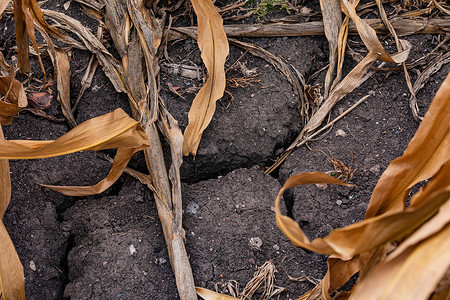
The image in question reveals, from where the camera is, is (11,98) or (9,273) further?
(11,98)

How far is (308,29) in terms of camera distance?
1.78 meters

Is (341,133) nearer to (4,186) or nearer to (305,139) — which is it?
(305,139)

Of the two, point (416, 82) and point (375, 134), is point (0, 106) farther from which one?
point (416, 82)

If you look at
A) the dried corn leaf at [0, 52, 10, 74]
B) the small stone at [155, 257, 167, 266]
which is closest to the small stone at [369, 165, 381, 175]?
the small stone at [155, 257, 167, 266]

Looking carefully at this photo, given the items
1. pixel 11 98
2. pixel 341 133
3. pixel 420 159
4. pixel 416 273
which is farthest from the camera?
pixel 341 133

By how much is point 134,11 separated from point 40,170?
640 millimetres

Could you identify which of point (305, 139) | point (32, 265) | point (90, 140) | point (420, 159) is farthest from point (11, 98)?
point (420, 159)

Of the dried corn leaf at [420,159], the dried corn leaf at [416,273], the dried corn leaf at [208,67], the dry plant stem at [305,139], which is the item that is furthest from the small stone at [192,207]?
the dried corn leaf at [416,273]

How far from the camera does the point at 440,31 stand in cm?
176

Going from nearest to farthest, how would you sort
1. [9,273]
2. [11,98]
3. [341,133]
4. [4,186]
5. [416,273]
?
[416,273], [9,273], [4,186], [11,98], [341,133]

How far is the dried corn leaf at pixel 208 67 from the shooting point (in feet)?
5.16

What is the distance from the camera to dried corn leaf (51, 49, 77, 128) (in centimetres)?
163

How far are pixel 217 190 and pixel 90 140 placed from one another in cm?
49

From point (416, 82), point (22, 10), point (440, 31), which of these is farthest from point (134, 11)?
point (440, 31)
